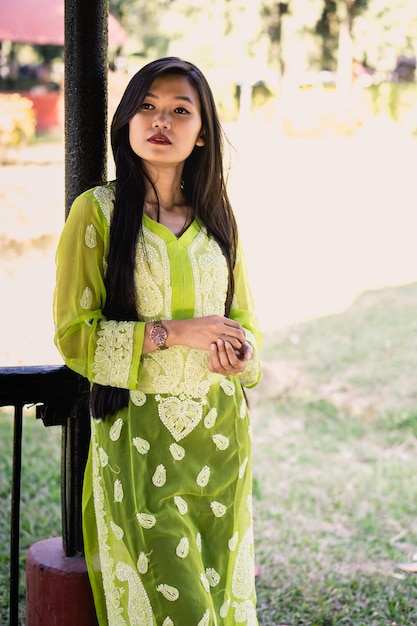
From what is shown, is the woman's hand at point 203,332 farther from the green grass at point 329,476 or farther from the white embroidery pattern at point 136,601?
the green grass at point 329,476

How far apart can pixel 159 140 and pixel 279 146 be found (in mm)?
14204

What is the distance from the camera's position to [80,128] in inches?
82.4

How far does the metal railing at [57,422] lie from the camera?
77.9 inches

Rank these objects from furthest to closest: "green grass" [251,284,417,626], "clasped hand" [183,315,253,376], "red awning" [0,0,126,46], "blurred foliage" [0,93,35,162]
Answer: "red awning" [0,0,126,46] → "blurred foliage" [0,93,35,162] → "green grass" [251,284,417,626] → "clasped hand" [183,315,253,376]

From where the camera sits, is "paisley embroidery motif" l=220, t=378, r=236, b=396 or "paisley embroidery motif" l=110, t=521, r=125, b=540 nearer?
"paisley embroidery motif" l=110, t=521, r=125, b=540

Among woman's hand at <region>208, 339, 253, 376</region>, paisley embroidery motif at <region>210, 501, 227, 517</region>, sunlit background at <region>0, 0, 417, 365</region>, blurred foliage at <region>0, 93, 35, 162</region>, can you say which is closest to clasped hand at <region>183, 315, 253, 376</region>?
woman's hand at <region>208, 339, 253, 376</region>

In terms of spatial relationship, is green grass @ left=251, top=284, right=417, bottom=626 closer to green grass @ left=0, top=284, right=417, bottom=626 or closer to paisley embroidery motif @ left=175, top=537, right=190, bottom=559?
green grass @ left=0, top=284, right=417, bottom=626

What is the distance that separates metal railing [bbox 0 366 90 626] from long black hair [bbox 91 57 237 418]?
0.47ft

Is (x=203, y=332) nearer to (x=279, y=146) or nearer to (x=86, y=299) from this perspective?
(x=86, y=299)

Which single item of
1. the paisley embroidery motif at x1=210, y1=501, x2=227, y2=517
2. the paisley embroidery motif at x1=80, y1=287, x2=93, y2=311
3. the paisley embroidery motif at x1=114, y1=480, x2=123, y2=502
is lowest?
the paisley embroidery motif at x1=210, y1=501, x2=227, y2=517

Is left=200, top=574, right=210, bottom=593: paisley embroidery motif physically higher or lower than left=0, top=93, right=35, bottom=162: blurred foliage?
lower

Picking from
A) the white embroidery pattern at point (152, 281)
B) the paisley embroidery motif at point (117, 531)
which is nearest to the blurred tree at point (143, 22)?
the white embroidery pattern at point (152, 281)

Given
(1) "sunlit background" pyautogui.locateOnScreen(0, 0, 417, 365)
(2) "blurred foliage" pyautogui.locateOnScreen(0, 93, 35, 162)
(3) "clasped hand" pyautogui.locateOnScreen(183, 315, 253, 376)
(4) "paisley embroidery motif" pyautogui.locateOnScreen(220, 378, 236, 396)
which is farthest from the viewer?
(2) "blurred foliage" pyautogui.locateOnScreen(0, 93, 35, 162)

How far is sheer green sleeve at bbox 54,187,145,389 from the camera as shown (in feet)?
6.03
